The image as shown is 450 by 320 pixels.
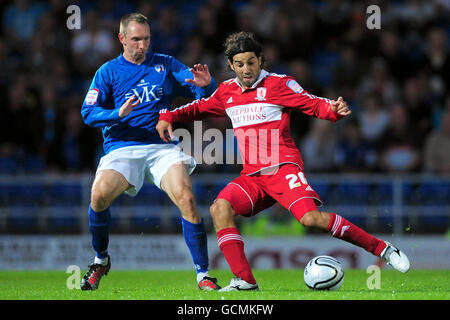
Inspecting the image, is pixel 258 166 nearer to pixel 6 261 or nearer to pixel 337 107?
pixel 337 107

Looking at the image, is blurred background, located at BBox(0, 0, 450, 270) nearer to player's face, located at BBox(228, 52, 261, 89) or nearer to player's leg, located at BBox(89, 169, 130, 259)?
player's leg, located at BBox(89, 169, 130, 259)

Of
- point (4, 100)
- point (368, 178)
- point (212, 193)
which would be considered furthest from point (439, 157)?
point (4, 100)

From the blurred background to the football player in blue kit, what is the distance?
4690 millimetres

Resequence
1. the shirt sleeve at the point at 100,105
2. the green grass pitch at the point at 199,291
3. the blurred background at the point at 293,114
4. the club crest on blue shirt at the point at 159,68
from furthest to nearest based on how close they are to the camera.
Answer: the blurred background at the point at 293,114 → the club crest on blue shirt at the point at 159,68 → the shirt sleeve at the point at 100,105 → the green grass pitch at the point at 199,291

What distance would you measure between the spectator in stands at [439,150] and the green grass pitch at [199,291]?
326 centimetres

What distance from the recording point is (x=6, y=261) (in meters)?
12.1

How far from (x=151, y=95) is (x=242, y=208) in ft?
5.18

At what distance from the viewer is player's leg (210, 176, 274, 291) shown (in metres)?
6.55

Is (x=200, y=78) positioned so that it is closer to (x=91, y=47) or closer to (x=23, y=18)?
(x=91, y=47)

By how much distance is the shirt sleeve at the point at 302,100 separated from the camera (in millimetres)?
6526

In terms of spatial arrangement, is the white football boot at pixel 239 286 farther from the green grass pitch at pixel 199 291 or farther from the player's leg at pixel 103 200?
the player's leg at pixel 103 200

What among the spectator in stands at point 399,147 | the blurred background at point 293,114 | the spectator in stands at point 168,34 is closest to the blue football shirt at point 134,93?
the blurred background at point 293,114

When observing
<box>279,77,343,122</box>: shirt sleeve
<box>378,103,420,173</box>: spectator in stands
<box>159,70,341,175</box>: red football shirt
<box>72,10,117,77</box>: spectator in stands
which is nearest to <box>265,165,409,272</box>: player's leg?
<box>159,70,341,175</box>: red football shirt

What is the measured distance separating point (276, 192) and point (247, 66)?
1.07m
